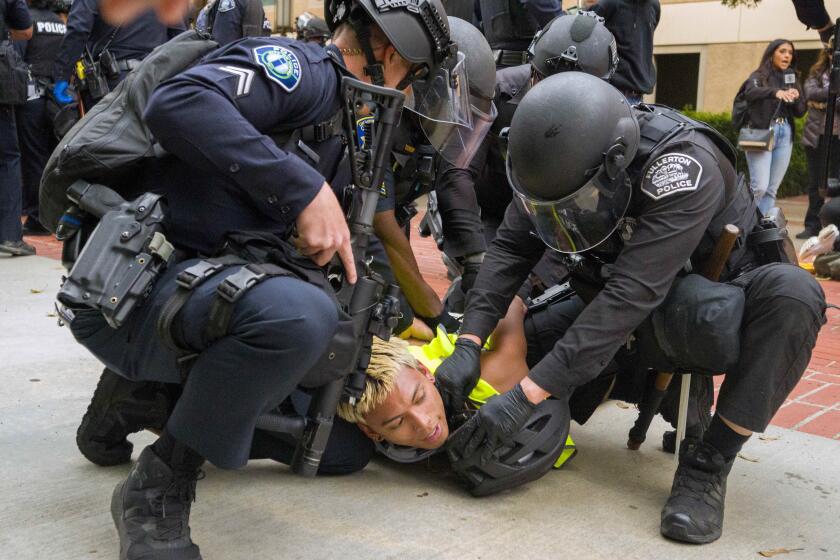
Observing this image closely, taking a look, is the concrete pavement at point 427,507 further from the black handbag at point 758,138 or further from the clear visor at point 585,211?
the black handbag at point 758,138

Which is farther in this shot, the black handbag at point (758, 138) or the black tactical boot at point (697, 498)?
the black handbag at point (758, 138)

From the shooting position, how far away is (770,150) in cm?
834

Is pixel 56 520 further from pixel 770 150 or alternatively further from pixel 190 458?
pixel 770 150

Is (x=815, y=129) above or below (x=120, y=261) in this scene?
below

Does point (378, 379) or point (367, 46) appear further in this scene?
point (378, 379)

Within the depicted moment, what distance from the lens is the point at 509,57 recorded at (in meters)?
5.08

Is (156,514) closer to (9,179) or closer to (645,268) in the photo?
(645,268)

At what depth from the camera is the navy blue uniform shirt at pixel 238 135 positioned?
6.83 feet

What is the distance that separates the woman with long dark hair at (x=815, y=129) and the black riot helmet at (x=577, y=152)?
19.3 ft

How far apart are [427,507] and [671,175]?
111cm

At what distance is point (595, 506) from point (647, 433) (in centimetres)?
68

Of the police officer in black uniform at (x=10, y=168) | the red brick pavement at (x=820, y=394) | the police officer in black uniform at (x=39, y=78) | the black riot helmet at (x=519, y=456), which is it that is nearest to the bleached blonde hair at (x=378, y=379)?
the black riot helmet at (x=519, y=456)

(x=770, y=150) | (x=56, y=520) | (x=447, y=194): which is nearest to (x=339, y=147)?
(x=56, y=520)

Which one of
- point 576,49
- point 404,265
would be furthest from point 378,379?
point 576,49
